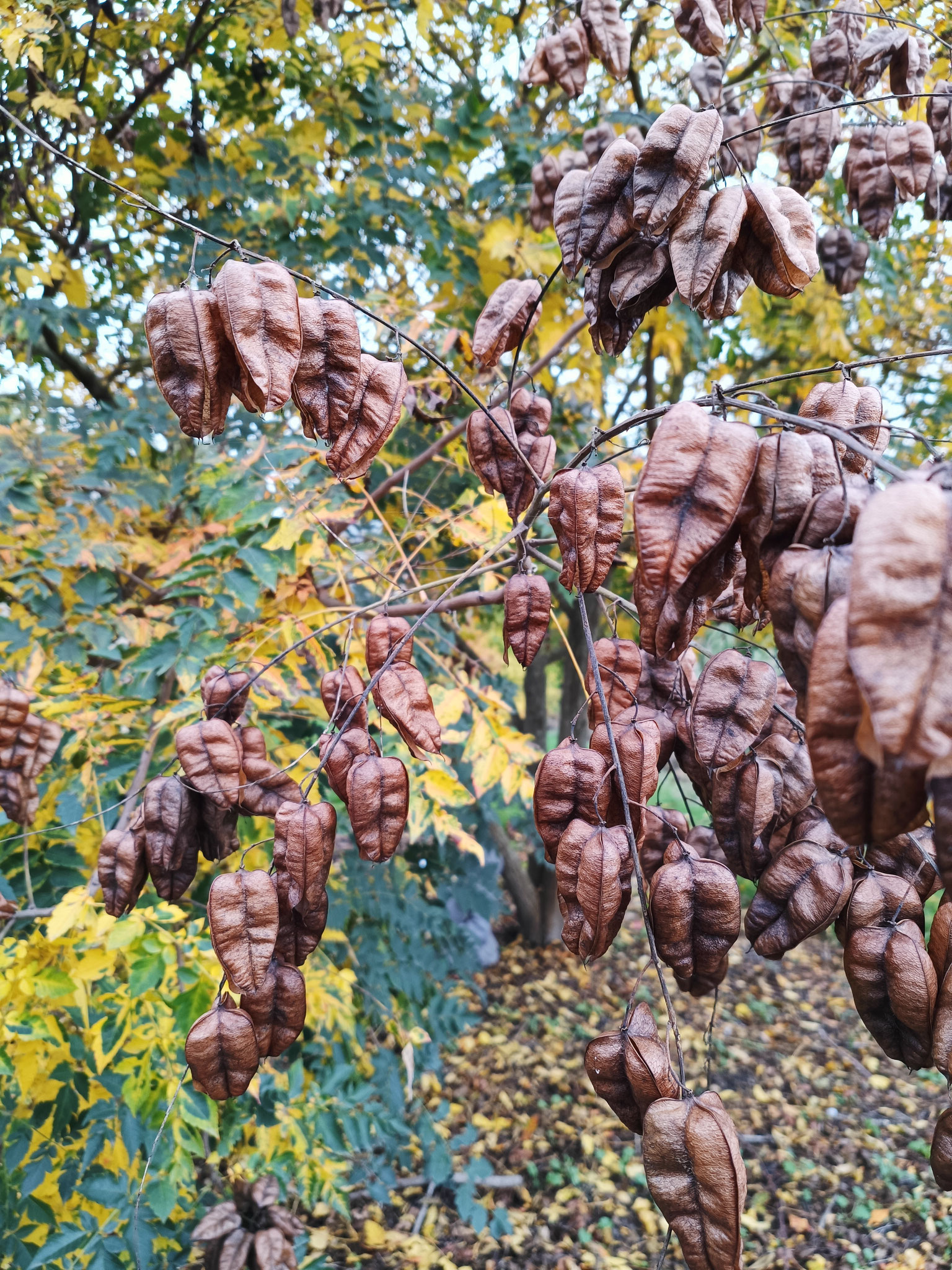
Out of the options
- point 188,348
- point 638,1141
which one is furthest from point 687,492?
point 638,1141

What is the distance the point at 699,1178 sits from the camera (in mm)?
901

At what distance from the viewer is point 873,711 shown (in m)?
0.52

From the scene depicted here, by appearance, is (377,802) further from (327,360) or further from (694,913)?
(327,360)

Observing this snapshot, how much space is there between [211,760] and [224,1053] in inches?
19.6

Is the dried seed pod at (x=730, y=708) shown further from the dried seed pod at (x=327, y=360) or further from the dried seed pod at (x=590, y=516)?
the dried seed pod at (x=327, y=360)

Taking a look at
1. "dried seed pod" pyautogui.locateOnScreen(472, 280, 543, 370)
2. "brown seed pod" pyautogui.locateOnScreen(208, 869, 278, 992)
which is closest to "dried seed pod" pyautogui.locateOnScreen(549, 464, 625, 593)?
"dried seed pod" pyautogui.locateOnScreen(472, 280, 543, 370)

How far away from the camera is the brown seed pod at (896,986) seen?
988 mm

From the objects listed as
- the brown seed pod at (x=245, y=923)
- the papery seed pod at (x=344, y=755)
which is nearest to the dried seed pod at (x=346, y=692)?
the papery seed pod at (x=344, y=755)

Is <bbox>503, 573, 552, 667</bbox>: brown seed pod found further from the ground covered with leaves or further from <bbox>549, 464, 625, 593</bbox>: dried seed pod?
the ground covered with leaves

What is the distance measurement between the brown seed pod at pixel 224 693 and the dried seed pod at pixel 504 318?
2.85 ft

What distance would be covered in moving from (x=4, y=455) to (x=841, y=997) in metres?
6.50

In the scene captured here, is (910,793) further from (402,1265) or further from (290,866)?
(402,1265)

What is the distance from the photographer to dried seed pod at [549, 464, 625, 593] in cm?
115

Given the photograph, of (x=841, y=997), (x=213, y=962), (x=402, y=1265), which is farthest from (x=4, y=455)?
(x=841, y=997)
